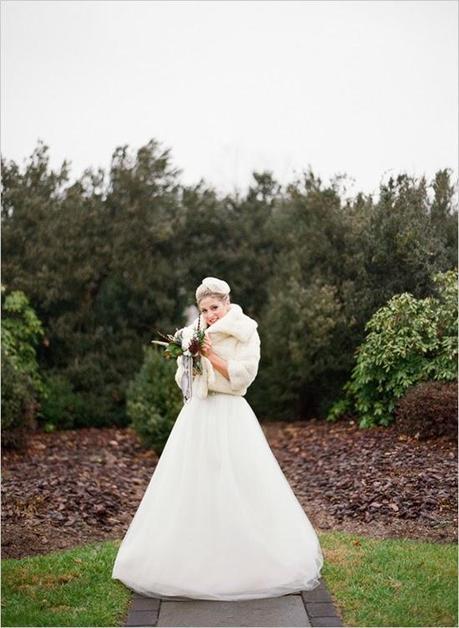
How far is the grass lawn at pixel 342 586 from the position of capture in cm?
450

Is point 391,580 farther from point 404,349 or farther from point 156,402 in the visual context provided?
point 156,402

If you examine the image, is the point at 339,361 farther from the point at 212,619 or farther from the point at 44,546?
the point at 212,619

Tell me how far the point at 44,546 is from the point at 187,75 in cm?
807

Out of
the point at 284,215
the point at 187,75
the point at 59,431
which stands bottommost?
the point at 59,431

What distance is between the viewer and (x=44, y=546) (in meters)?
6.03

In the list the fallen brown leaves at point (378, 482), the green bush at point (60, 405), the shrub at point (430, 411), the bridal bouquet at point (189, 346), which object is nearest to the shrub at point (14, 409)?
the green bush at point (60, 405)

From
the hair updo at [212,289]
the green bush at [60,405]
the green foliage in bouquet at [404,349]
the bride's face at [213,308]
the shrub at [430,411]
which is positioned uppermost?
the hair updo at [212,289]

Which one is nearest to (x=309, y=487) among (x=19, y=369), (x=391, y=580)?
(x=391, y=580)

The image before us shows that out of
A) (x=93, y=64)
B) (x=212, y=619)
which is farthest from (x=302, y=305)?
(x=212, y=619)

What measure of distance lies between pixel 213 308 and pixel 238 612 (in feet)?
6.65

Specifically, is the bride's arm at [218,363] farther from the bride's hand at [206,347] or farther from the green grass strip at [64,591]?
the green grass strip at [64,591]

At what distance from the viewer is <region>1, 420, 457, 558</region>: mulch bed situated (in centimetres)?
634

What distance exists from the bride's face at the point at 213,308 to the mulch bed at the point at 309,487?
249 cm

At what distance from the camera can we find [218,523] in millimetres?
4781
